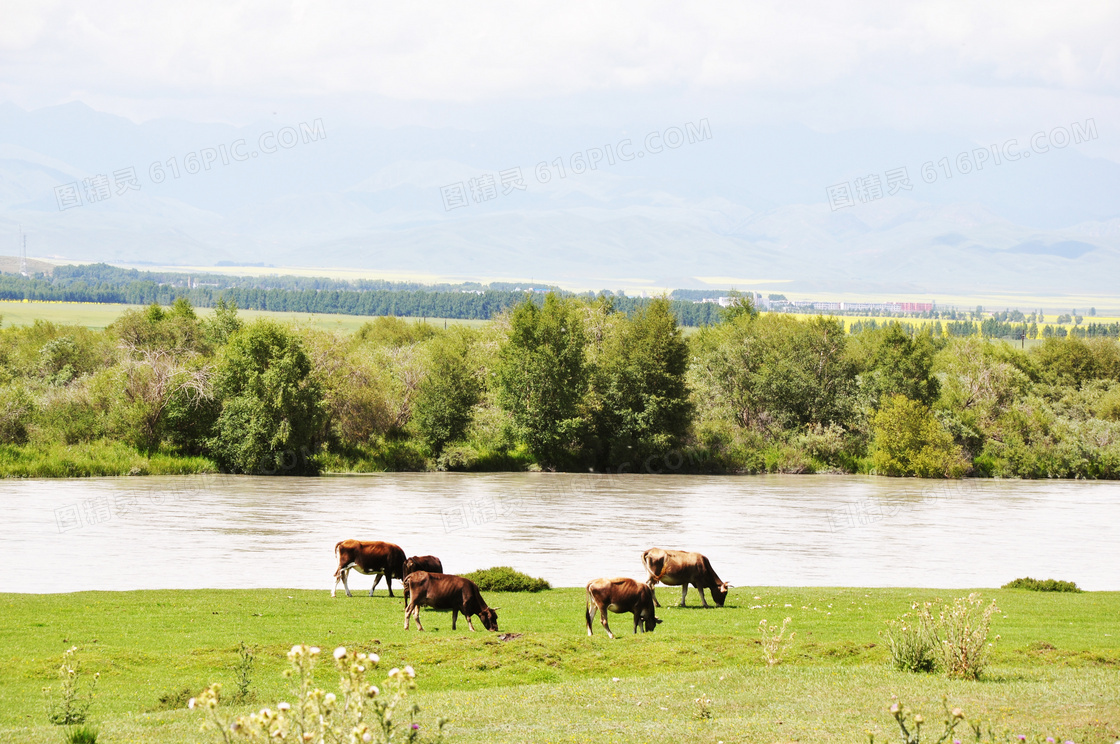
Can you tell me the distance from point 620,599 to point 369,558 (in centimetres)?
739

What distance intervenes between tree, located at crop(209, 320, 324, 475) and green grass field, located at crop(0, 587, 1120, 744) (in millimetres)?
35333

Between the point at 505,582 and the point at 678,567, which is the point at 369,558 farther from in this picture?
the point at 678,567

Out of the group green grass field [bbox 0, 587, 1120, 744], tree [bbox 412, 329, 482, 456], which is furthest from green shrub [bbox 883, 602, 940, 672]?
tree [bbox 412, 329, 482, 456]

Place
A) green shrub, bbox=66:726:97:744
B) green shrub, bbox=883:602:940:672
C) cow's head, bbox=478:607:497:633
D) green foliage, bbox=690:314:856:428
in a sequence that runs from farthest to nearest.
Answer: green foliage, bbox=690:314:856:428 → cow's head, bbox=478:607:497:633 → green shrub, bbox=883:602:940:672 → green shrub, bbox=66:726:97:744

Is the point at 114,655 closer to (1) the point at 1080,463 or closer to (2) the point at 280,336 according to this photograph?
(2) the point at 280,336

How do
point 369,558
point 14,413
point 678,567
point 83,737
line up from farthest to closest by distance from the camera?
point 14,413 < point 369,558 < point 678,567 < point 83,737

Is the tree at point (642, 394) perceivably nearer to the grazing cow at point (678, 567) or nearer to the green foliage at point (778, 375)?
the green foliage at point (778, 375)

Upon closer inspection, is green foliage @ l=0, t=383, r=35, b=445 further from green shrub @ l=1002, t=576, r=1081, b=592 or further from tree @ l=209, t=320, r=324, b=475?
green shrub @ l=1002, t=576, r=1081, b=592

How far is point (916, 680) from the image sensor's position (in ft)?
43.7

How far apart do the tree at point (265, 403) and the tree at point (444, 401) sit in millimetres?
7431

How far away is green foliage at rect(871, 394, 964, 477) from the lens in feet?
211

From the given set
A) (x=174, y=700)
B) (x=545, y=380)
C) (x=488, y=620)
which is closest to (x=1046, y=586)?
(x=488, y=620)

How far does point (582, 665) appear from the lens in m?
15.1

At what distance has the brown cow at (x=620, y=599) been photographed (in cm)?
1728
